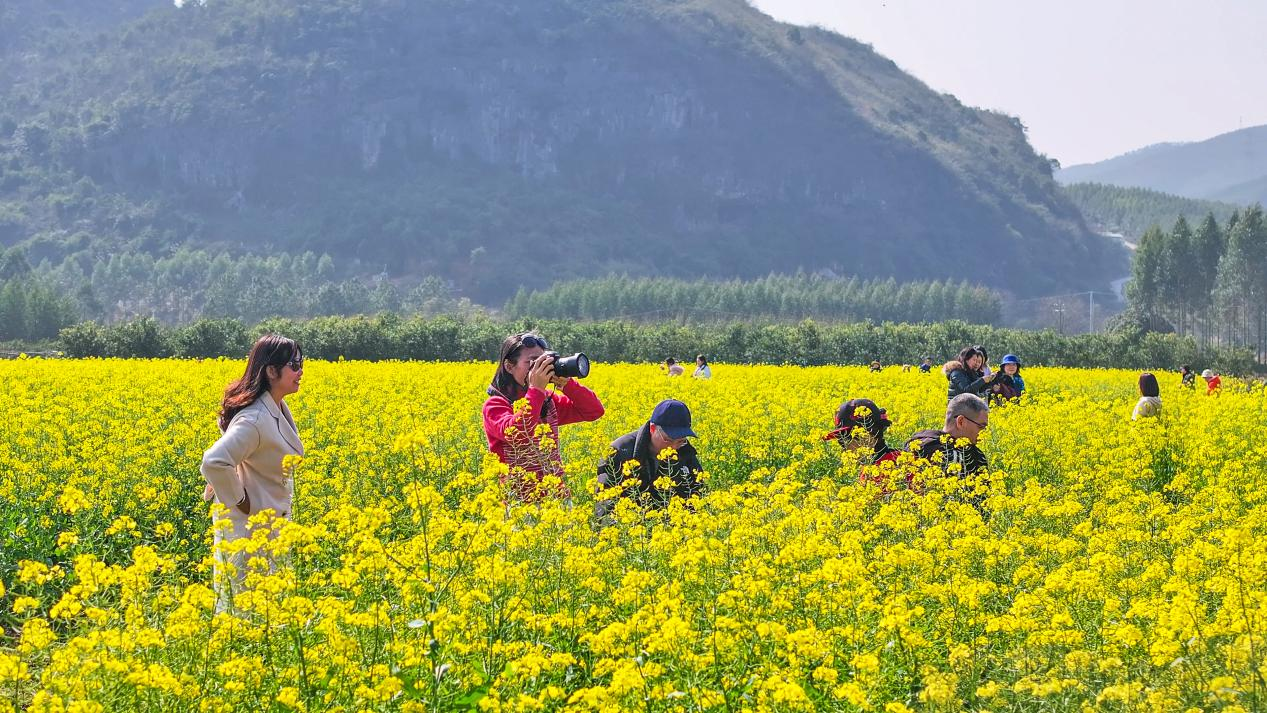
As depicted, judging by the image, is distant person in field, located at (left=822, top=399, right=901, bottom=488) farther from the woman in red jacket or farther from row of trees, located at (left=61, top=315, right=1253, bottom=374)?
row of trees, located at (left=61, top=315, right=1253, bottom=374)

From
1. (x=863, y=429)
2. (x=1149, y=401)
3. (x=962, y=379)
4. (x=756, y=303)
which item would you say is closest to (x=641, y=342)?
(x=962, y=379)

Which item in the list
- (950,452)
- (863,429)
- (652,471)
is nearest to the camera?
(652,471)

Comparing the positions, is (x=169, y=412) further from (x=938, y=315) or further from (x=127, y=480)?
(x=938, y=315)

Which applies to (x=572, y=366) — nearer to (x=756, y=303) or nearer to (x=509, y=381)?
(x=509, y=381)

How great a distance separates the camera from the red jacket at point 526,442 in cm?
677

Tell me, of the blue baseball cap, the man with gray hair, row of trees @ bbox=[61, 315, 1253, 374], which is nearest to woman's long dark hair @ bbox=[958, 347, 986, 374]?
the man with gray hair

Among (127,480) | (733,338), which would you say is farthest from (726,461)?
(733,338)

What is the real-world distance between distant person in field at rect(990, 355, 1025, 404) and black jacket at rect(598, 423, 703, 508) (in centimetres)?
892

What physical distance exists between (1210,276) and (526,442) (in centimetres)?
11599

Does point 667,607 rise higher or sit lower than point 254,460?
lower

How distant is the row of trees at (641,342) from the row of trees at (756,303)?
7442 centimetres

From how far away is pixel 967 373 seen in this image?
48.2 feet

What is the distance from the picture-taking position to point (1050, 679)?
437 cm

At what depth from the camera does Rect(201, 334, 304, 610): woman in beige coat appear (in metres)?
6.05
